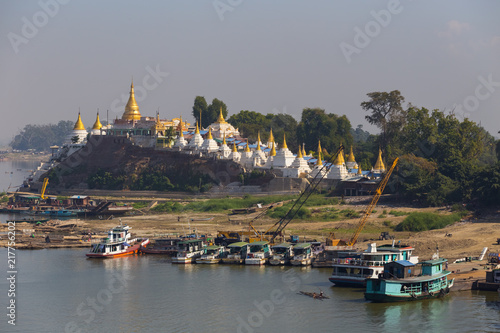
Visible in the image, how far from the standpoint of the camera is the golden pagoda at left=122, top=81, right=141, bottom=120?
4656 inches

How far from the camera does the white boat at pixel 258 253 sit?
174ft

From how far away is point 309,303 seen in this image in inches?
1671

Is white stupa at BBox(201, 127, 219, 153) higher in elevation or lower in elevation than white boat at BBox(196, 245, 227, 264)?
higher

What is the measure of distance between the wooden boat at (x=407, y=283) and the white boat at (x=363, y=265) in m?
1.98

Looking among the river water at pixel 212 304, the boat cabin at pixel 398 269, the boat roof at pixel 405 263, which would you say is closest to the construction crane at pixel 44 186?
the river water at pixel 212 304

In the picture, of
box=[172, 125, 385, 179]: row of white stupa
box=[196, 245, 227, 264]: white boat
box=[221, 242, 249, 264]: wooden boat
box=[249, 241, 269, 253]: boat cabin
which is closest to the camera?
box=[221, 242, 249, 264]: wooden boat

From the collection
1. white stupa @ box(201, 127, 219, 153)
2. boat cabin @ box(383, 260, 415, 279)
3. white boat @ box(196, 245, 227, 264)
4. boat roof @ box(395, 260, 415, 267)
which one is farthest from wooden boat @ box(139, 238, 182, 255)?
white stupa @ box(201, 127, 219, 153)

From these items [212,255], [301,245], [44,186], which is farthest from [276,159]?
[301,245]

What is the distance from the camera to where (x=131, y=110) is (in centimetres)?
11862

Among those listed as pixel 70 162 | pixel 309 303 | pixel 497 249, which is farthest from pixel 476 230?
pixel 70 162

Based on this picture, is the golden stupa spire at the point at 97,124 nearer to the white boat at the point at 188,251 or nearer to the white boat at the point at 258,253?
the white boat at the point at 188,251

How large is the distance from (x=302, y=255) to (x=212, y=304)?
36.0 feet

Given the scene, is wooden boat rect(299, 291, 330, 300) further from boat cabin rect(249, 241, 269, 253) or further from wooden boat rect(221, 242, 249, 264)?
boat cabin rect(249, 241, 269, 253)

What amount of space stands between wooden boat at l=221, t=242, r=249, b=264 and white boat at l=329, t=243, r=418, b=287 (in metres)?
9.24
